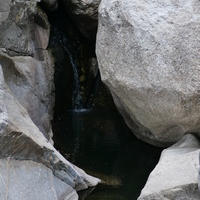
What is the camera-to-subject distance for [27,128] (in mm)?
5293

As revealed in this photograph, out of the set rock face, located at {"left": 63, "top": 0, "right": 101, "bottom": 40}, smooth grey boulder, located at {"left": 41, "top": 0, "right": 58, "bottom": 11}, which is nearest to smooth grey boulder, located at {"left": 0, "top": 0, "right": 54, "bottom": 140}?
smooth grey boulder, located at {"left": 41, "top": 0, "right": 58, "bottom": 11}

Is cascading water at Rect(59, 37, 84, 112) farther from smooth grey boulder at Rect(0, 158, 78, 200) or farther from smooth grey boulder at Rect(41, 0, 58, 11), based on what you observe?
smooth grey boulder at Rect(0, 158, 78, 200)

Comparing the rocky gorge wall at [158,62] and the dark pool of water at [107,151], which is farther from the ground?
the rocky gorge wall at [158,62]

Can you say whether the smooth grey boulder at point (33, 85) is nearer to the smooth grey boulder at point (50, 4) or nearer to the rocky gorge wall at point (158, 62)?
the smooth grey boulder at point (50, 4)

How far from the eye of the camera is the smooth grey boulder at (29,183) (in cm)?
450

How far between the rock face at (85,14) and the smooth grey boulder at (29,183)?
13.0ft

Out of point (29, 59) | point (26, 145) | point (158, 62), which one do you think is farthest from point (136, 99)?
point (29, 59)

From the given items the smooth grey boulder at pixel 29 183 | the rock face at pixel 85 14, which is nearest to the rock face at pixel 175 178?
the smooth grey boulder at pixel 29 183

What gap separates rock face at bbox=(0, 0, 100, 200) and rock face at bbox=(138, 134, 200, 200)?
108cm

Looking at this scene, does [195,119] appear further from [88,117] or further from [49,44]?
[49,44]

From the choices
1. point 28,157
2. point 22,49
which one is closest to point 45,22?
point 22,49

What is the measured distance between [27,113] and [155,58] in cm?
192

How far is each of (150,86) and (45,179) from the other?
6.10ft

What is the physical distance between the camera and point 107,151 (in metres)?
6.85
